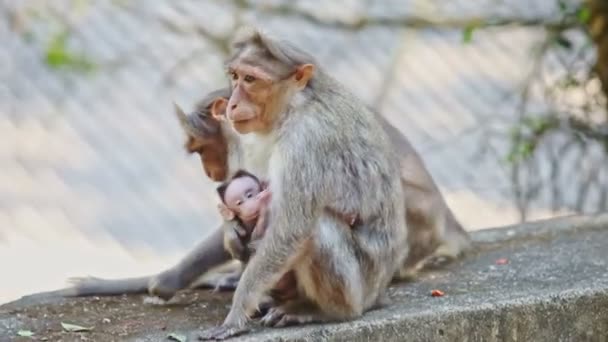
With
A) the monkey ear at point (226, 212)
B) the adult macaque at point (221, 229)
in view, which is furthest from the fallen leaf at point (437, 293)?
the monkey ear at point (226, 212)

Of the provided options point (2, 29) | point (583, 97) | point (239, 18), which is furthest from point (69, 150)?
point (583, 97)

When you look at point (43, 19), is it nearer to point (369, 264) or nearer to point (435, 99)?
point (435, 99)

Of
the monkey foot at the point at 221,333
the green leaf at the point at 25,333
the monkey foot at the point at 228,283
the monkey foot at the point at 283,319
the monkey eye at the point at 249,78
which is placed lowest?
the monkey foot at the point at 221,333

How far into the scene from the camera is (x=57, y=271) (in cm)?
888

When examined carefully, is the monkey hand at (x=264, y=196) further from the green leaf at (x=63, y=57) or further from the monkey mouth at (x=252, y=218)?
the green leaf at (x=63, y=57)

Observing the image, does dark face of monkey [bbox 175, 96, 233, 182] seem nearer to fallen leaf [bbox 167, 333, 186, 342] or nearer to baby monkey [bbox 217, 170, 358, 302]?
baby monkey [bbox 217, 170, 358, 302]

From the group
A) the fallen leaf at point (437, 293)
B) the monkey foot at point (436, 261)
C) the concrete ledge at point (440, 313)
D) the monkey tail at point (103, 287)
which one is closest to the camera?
the concrete ledge at point (440, 313)

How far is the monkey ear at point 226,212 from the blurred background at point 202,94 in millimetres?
3088

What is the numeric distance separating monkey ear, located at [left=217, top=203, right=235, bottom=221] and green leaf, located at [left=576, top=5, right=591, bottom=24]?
4096 millimetres

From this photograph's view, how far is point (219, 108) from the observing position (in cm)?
637

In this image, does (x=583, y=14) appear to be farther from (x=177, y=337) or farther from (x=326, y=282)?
(x=177, y=337)

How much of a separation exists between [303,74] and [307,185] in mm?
478

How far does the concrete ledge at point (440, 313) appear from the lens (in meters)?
5.74

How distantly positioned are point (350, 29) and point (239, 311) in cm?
507
